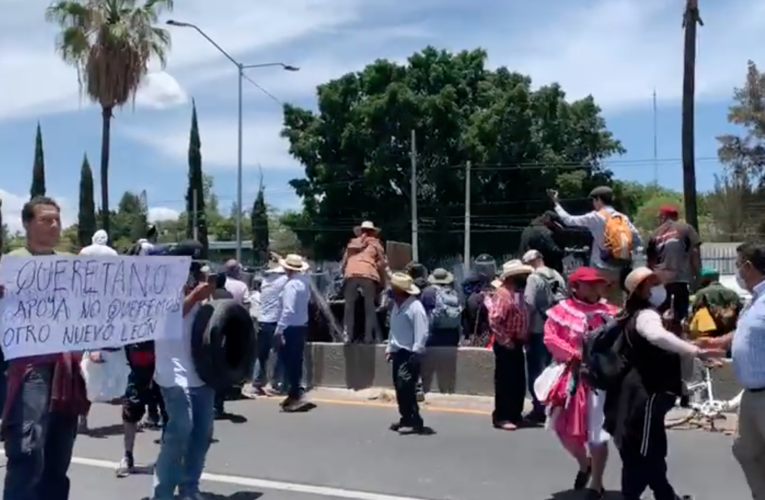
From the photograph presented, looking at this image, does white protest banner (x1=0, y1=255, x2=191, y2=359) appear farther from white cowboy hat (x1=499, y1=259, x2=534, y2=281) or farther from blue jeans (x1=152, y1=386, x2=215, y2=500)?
white cowboy hat (x1=499, y1=259, x2=534, y2=281)

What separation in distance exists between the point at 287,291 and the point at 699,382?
4.58m

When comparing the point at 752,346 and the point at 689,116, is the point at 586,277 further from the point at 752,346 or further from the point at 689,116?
the point at 689,116

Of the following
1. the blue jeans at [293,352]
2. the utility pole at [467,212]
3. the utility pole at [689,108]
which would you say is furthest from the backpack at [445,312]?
the utility pole at [467,212]

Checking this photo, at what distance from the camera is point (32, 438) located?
212 inches

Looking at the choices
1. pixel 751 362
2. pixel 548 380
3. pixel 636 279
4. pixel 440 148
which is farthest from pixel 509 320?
pixel 440 148

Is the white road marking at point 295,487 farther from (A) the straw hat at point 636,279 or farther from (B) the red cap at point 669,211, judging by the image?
(B) the red cap at point 669,211

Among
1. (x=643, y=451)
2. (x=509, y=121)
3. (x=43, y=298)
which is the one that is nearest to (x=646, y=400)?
(x=643, y=451)

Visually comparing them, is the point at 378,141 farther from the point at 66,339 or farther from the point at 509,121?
the point at 66,339

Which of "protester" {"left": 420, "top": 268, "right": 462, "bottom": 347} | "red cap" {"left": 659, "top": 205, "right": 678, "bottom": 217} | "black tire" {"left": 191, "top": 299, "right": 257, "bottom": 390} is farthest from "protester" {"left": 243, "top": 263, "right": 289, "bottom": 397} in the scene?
"black tire" {"left": 191, "top": 299, "right": 257, "bottom": 390}

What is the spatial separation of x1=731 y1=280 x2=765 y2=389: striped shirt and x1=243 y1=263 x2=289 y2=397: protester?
7020 millimetres

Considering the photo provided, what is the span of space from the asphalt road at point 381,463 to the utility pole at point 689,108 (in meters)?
11.6

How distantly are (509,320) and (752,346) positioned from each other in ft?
14.5

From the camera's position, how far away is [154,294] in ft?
21.2

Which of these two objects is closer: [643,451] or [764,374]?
[764,374]
